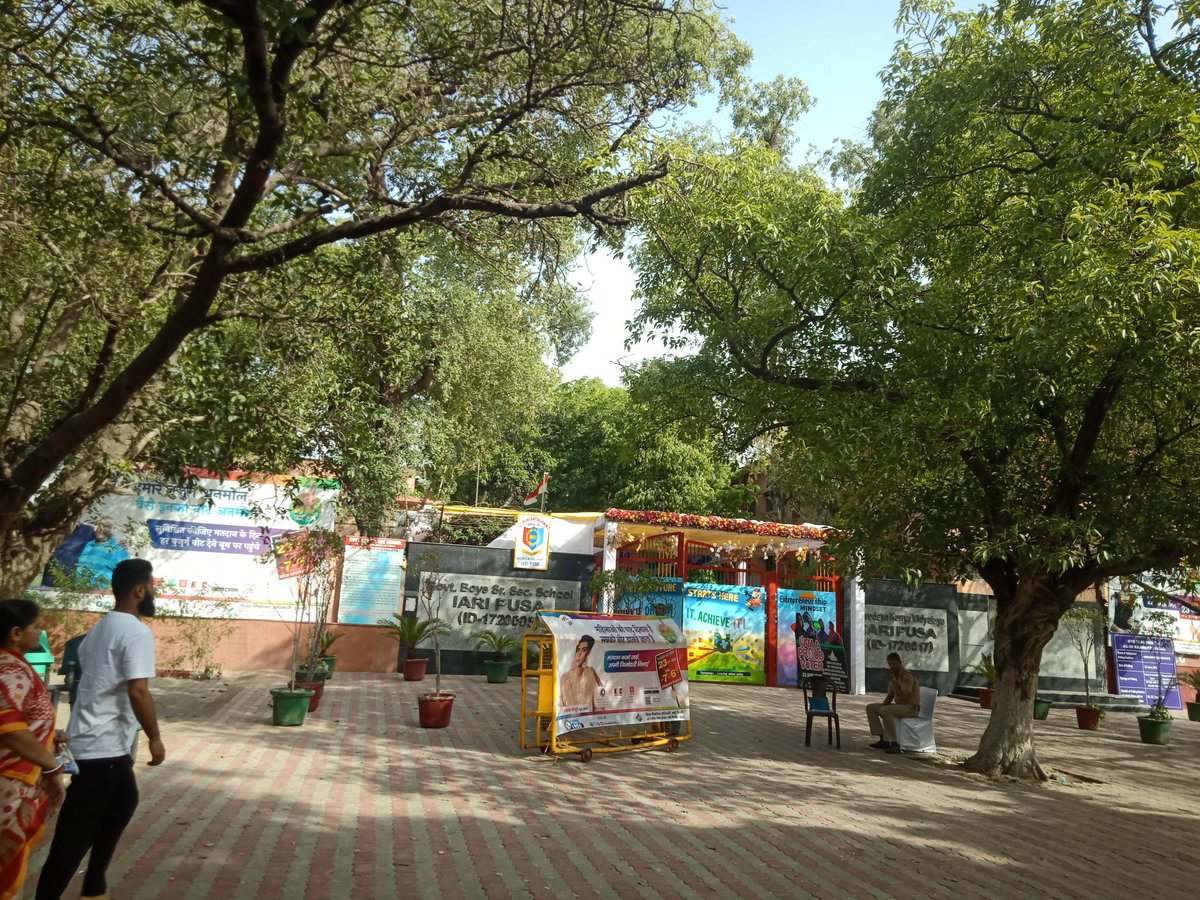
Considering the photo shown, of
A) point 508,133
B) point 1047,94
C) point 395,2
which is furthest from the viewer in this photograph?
point 1047,94

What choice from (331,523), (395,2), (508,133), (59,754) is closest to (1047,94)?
(508,133)

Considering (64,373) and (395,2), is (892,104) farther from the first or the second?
(64,373)

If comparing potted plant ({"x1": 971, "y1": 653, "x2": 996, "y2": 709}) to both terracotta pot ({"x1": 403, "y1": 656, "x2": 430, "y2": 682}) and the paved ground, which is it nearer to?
the paved ground

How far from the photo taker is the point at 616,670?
10.0 metres

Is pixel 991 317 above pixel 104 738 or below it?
above

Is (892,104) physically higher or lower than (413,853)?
higher

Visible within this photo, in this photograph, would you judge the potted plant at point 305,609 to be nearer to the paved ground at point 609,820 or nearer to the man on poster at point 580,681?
the paved ground at point 609,820

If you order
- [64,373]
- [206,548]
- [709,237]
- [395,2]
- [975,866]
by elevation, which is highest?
[395,2]

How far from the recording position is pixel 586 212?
593cm

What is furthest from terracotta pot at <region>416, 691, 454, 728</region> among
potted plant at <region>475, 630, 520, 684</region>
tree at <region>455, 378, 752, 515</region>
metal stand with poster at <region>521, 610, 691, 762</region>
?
tree at <region>455, 378, 752, 515</region>

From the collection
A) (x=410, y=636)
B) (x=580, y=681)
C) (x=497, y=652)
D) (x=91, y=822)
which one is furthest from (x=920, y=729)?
→ (x=91, y=822)

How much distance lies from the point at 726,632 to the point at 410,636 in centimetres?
660

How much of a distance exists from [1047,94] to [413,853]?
9757 mm

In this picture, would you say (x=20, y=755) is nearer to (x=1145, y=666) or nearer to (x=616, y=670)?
(x=616, y=670)
